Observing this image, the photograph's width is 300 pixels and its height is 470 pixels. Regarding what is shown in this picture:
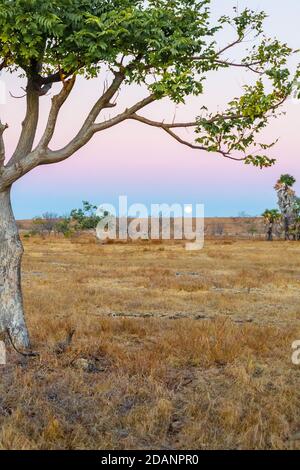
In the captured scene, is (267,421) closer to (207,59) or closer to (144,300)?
(207,59)

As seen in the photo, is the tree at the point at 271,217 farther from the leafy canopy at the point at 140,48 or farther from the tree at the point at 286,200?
the leafy canopy at the point at 140,48

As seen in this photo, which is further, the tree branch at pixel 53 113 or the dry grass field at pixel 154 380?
the tree branch at pixel 53 113

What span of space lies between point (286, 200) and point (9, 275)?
7628 centimetres

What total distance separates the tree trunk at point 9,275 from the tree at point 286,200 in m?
75.1

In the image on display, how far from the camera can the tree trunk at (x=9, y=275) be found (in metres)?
9.02

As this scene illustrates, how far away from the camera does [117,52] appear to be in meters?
8.30

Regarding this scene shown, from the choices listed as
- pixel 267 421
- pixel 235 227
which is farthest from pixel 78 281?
pixel 235 227

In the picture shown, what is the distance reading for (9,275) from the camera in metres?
9.07

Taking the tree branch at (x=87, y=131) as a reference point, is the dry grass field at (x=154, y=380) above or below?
below

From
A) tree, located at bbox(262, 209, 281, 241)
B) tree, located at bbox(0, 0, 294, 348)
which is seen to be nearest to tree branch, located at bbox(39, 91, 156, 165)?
tree, located at bbox(0, 0, 294, 348)

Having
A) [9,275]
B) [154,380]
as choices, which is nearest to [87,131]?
[9,275]

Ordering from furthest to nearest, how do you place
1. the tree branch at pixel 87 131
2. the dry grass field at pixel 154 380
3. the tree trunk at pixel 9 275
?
1. the tree branch at pixel 87 131
2. the tree trunk at pixel 9 275
3. the dry grass field at pixel 154 380

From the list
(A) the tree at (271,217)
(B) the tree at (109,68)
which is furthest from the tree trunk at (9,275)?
(A) the tree at (271,217)
